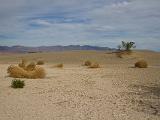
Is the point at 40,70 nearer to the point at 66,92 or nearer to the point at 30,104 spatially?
the point at 66,92

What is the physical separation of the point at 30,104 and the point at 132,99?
13.9ft

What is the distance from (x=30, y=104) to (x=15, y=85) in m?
5.99

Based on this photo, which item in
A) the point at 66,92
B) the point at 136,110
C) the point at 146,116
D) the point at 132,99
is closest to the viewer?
the point at 146,116

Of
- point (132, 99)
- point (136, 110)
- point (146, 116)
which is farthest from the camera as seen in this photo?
point (132, 99)

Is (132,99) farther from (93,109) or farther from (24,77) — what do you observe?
(24,77)

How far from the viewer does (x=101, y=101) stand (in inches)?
615

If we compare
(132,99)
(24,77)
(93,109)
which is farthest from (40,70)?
(93,109)

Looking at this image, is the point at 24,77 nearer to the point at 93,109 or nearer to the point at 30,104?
the point at 30,104

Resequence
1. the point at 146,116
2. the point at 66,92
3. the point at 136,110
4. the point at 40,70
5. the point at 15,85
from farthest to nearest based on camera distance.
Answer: the point at 40,70 < the point at 15,85 < the point at 66,92 < the point at 136,110 < the point at 146,116

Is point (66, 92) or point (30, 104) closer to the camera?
point (30, 104)

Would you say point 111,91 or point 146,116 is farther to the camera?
point 111,91

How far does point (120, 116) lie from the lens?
12.4 meters

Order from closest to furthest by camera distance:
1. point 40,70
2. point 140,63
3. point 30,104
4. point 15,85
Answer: point 30,104, point 15,85, point 40,70, point 140,63

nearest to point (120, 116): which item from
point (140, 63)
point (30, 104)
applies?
point (30, 104)
